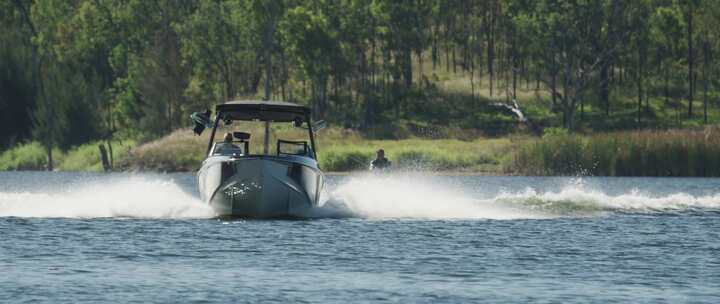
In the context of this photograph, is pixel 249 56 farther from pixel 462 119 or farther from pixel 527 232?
pixel 527 232

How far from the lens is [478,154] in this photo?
90.9m

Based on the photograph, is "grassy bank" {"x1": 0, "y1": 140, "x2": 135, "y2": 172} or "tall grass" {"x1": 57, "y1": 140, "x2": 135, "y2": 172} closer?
"tall grass" {"x1": 57, "y1": 140, "x2": 135, "y2": 172}

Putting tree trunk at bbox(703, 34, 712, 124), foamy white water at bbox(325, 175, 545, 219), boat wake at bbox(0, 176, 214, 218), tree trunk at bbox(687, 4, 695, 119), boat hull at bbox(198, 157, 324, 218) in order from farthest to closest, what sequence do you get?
tree trunk at bbox(687, 4, 695, 119) < tree trunk at bbox(703, 34, 712, 124) < foamy white water at bbox(325, 175, 545, 219) < boat wake at bbox(0, 176, 214, 218) < boat hull at bbox(198, 157, 324, 218)

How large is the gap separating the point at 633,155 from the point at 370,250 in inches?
1773

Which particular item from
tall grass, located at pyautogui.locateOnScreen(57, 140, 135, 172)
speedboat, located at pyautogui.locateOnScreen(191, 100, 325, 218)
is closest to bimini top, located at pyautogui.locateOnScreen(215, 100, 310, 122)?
speedboat, located at pyautogui.locateOnScreen(191, 100, 325, 218)

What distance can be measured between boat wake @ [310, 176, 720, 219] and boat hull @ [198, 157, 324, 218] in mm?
2003

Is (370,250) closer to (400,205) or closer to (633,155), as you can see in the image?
(400,205)

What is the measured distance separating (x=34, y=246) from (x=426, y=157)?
193ft

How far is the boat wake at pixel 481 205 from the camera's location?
43062 millimetres

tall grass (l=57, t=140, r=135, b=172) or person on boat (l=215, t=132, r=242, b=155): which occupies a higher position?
person on boat (l=215, t=132, r=242, b=155)

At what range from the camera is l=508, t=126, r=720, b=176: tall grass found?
7381 cm

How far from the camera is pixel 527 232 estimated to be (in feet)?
121

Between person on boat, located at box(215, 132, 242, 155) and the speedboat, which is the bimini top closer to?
the speedboat

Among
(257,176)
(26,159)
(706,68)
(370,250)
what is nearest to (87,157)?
(26,159)
